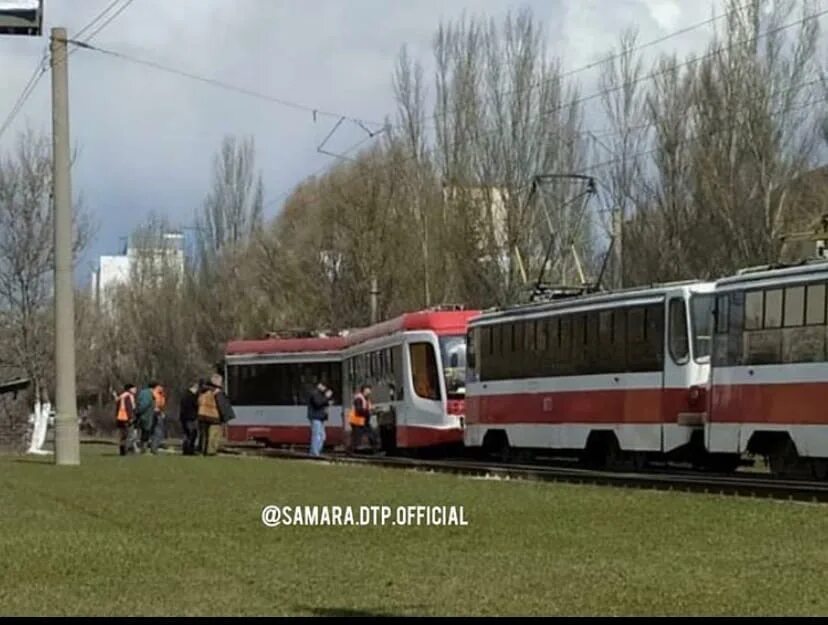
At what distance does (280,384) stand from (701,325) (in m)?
25.3

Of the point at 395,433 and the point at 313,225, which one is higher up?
the point at 313,225

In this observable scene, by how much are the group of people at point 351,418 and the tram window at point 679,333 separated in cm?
987

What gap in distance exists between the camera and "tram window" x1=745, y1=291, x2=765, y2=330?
2498 cm

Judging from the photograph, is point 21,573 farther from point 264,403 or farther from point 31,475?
point 264,403

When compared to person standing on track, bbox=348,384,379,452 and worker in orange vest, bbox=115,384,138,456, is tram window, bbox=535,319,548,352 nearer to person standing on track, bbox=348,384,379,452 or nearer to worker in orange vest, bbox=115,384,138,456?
person standing on track, bbox=348,384,379,452

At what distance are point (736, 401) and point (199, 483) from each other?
810 centimetres

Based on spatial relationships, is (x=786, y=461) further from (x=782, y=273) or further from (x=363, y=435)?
(x=363, y=435)

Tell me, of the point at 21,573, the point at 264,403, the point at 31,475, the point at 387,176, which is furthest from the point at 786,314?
the point at 387,176

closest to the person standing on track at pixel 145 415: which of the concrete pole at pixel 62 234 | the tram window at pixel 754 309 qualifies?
the concrete pole at pixel 62 234

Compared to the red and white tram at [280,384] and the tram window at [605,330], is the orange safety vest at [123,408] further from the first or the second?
the tram window at [605,330]

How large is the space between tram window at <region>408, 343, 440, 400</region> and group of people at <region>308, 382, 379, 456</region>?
4.43 ft

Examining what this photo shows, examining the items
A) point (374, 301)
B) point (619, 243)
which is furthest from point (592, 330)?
point (374, 301)

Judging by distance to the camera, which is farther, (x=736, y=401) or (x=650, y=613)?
(x=736, y=401)
